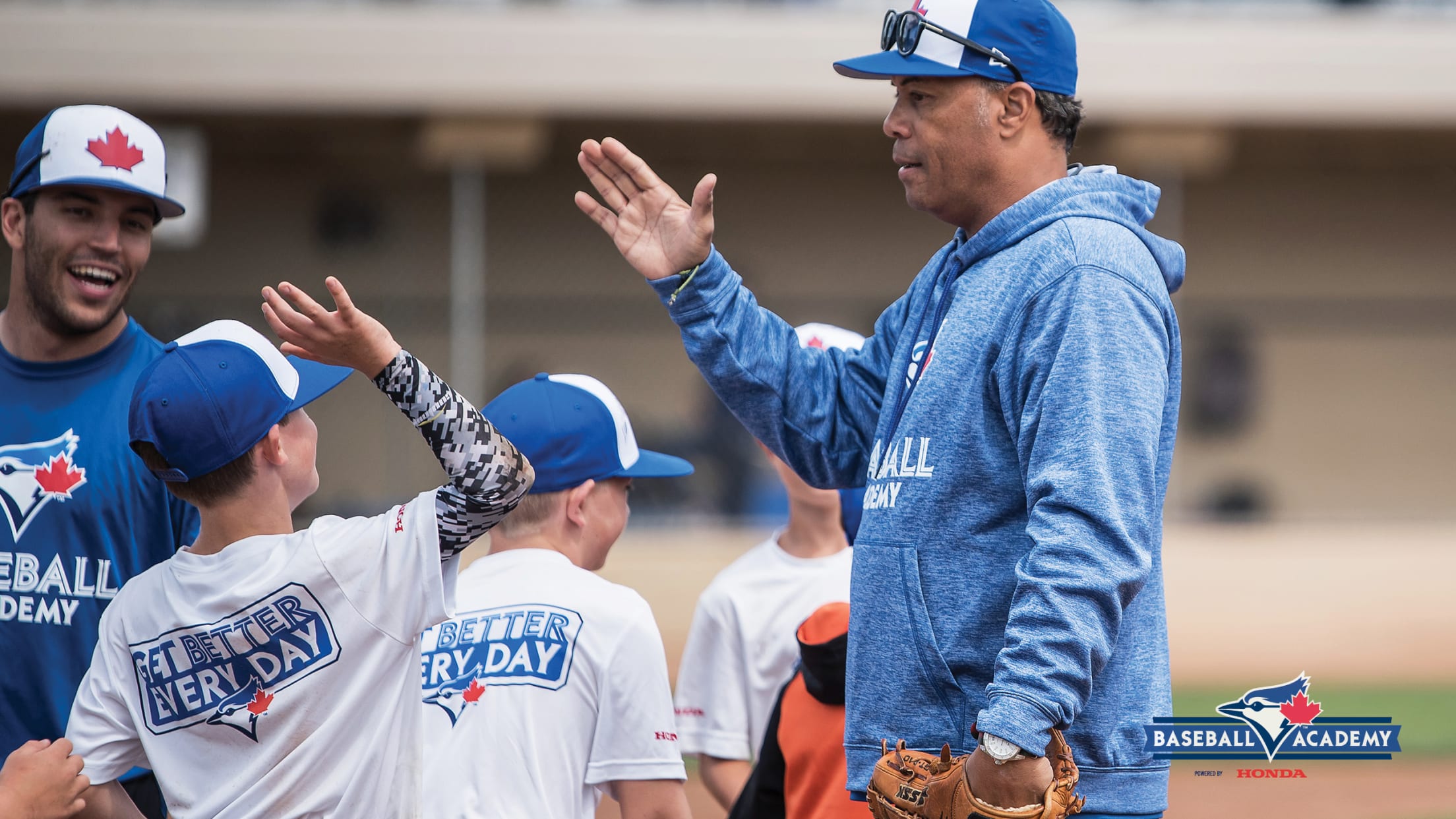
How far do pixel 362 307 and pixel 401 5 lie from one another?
144 inches

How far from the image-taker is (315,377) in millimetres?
2748

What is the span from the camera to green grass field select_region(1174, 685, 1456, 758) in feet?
28.2

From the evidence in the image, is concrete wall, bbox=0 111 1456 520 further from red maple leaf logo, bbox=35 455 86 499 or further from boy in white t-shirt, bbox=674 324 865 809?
red maple leaf logo, bbox=35 455 86 499

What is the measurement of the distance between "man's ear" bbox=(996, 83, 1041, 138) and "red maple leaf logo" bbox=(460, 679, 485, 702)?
1.45 meters

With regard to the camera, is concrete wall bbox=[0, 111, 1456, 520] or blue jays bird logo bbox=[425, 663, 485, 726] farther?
concrete wall bbox=[0, 111, 1456, 520]

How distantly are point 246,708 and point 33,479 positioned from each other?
3.24 feet

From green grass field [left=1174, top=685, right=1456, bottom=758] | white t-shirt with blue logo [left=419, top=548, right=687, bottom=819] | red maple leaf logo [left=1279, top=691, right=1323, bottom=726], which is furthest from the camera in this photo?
green grass field [left=1174, top=685, right=1456, bottom=758]

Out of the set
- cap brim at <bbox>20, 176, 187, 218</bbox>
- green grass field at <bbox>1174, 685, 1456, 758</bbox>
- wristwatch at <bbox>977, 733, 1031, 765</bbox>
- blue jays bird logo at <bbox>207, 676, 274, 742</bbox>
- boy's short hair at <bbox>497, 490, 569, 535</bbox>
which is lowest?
green grass field at <bbox>1174, 685, 1456, 758</bbox>

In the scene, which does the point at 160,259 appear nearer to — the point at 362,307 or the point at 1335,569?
the point at 362,307

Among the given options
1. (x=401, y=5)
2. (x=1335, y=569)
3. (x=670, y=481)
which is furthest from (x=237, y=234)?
(x=1335, y=569)

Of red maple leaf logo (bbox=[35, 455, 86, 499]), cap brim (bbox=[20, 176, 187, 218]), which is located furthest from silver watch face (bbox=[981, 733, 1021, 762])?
cap brim (bbox=[20, 176, 187, 218])

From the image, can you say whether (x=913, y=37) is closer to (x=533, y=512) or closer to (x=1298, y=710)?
(x=533, y=512)

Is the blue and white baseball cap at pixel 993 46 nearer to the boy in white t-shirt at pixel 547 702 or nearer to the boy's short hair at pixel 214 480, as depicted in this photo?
the boy in white t-shirt at pixel 547 702
